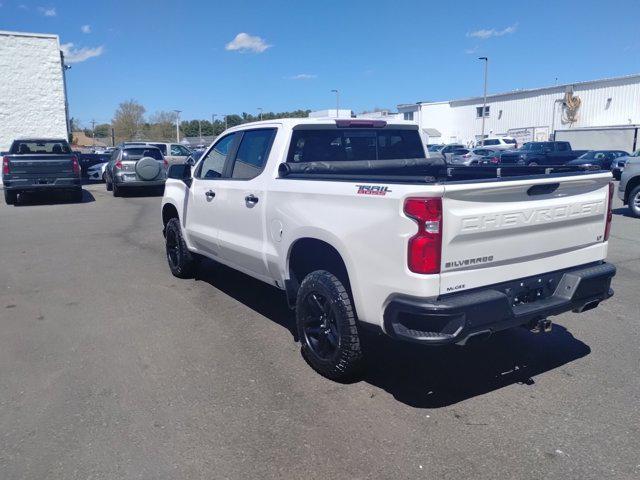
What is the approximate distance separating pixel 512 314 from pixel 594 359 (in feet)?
4.94

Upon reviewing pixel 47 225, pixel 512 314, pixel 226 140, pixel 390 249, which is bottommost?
pixel 47 225

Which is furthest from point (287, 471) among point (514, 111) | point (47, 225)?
point (514, 111)

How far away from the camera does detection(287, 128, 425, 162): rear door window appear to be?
16.2ft

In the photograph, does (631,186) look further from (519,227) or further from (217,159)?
(519,227)

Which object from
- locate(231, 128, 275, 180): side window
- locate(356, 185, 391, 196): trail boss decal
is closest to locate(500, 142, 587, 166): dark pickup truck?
locate(231, 128, 275, 180): side window

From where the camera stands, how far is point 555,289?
3.92 m

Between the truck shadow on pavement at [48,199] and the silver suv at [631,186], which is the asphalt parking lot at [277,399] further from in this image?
the truck shadow on pavement at [48,199]

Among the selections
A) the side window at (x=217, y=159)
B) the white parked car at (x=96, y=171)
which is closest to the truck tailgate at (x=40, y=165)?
the white parked car at (x=96, y=171)

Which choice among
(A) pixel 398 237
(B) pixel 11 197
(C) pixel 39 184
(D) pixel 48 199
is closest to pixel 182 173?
(A) pixel 398 237

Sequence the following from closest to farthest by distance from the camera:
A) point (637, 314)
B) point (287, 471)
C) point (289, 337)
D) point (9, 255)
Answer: point (287, 471), point (289, 337), point (637, 314), point (9, 255)

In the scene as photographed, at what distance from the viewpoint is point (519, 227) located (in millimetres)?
3604

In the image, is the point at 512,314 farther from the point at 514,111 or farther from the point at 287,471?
the point at 514,111

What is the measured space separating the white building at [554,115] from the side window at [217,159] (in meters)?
38.4

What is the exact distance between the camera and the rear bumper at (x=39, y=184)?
52.1 feet
